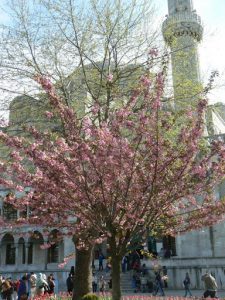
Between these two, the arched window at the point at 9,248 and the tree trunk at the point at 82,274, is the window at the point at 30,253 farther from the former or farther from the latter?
the tree trunk at the point at 82,274

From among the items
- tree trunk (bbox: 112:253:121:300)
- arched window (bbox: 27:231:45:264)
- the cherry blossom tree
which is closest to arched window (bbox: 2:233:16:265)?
arched window (bbox: 27:231:45:264)

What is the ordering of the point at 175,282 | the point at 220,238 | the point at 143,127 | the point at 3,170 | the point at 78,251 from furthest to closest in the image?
the point at 220,238, the point at 175,282, the point at 78,251, the point at 3,170, the point at 143,127

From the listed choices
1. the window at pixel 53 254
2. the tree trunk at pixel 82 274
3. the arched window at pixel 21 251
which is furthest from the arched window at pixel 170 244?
the tree trunk at pixel 82 274

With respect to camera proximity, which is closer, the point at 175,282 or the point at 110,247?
the point at 110,247

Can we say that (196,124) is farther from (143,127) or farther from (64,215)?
(64,215)

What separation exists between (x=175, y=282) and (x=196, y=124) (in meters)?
22.1

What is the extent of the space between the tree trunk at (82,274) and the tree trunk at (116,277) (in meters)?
4.81

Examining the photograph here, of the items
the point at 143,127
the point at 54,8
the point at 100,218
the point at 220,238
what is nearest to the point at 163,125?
the point at 143,127

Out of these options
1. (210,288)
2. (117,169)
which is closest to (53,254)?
(210,288)

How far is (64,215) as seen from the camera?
10.3 metres

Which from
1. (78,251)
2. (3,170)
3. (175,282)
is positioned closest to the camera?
(3,170)

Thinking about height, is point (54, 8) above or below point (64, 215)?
above

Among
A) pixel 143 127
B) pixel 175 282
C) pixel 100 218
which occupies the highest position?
pixel 143 127

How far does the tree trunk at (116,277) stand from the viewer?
954cm
